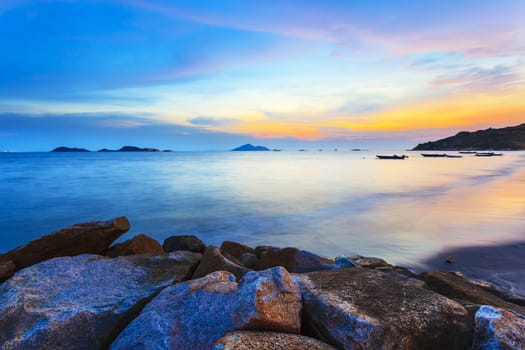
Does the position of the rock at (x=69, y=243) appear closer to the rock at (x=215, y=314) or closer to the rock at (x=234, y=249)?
the rock at (x=234, y=249)

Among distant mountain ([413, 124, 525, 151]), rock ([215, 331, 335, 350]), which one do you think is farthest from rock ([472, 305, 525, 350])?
distant mountain ([413, 124, 525, 151])

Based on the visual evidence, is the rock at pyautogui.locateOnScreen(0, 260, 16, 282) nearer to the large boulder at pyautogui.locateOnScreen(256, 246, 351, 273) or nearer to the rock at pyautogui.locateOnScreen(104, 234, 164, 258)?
the rock at pyautogui.locateOnScreen(104, 234, 164, 258)

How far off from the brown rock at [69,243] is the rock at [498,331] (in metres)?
6.24

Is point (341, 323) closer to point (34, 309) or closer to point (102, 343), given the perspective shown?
point (102, 343)

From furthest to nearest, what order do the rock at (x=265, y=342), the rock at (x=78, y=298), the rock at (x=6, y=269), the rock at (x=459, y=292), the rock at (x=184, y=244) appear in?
the rock at (x=184, y=244) → the rock at (x=6, y=269) → the rock at (x=459, y=292) → the rock at (x=78, y=298) → the rock at (x=265, y=342)

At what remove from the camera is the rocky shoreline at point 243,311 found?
3.04 meters

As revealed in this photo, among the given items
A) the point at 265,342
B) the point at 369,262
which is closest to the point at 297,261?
the point at 369,262

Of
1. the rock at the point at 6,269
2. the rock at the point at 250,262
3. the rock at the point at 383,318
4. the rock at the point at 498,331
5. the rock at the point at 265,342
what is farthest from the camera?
the rock at the point at 250,262

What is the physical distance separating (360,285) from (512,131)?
19520 centimetres

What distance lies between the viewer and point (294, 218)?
15906 millimetres

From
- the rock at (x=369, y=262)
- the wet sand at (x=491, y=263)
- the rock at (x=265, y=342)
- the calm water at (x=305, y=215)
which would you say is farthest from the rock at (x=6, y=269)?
the wet sand at (x=491, y=263)

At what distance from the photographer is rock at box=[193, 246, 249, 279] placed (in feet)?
16.1

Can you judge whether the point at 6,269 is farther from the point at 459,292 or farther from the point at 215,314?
the point at 459,292

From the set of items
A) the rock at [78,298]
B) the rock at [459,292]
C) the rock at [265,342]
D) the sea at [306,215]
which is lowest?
the sea at [306,215]
